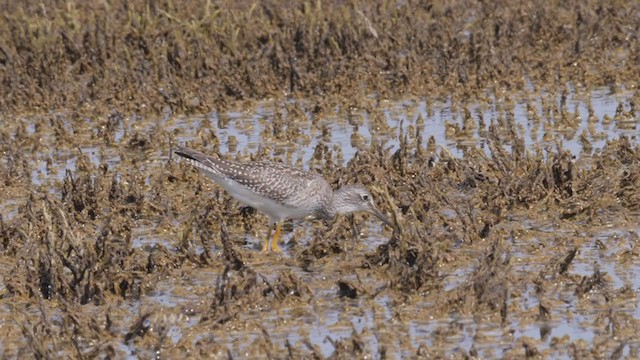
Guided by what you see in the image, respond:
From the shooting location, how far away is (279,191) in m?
9.73

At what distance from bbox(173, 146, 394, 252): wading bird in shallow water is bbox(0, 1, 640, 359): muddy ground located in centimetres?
20

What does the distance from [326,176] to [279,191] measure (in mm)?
1429

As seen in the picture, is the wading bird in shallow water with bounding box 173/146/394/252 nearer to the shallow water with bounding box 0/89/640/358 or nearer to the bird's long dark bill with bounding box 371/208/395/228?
the bird's long dark bill with bounding box 371/208/395/228

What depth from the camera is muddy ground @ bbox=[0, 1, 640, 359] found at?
7.80 metres

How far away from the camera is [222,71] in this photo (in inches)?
571

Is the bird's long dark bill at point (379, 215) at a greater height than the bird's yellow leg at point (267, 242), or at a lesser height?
greater

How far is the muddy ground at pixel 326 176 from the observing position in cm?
780

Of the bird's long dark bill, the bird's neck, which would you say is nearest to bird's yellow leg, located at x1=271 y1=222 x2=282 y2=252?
the bird's neck

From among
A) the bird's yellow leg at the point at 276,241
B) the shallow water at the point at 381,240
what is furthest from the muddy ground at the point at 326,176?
the bird's yellow leg at the point at 276,241

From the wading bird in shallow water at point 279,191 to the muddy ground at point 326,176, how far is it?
0.20 meters

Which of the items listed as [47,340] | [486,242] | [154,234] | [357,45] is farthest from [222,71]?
[47,340]

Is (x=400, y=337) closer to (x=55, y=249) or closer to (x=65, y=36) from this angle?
(x=55, y=249)

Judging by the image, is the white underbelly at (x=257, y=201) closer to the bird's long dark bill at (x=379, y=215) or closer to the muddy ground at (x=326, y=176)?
the muddy ground at (x=326, y=176)

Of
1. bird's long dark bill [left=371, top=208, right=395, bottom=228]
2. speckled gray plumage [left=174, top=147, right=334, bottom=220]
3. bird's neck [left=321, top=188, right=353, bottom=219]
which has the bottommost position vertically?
bird's long dark bill [left=371, top=208, right=395, bottom=228]
